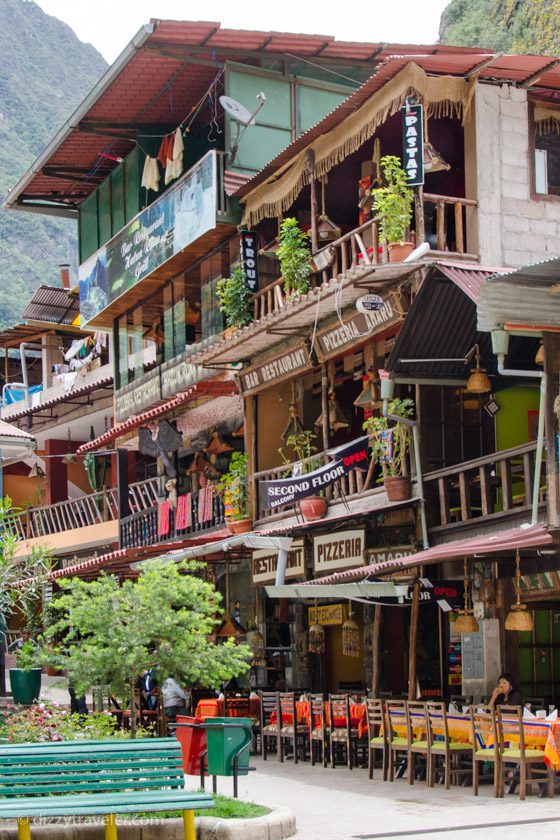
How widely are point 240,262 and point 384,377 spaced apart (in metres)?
6.36

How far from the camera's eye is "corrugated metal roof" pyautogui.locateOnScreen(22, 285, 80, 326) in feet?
130

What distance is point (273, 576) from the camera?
23234 millimetres

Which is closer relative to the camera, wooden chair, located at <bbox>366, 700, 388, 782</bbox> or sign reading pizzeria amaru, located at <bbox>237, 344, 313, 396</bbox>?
wooden chair, located at <bbox>366, 700, 388, 782</bbox>

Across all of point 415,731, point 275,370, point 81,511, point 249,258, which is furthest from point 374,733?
point 81,511

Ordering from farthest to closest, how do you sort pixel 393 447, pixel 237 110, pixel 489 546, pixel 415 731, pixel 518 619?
pixel 237 110, pixel 393 447, pixel 415 731, pixel 518 619, pixel 489 546

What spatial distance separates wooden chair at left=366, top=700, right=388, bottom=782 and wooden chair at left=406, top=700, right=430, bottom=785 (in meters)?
0.53

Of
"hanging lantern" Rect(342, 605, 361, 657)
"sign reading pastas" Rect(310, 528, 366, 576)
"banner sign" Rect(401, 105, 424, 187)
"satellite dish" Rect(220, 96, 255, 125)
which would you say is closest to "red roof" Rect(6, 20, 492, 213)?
"satellite dish" Rect(220, 96, 255, 125)

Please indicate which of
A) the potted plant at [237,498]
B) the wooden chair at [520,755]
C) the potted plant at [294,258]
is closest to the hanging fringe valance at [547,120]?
the potted plant at [294,258]

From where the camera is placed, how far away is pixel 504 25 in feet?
152

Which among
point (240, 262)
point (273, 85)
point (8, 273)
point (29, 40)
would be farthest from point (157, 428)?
point (29, 40)

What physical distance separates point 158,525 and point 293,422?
5387 mm

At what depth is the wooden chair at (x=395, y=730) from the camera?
1644cm

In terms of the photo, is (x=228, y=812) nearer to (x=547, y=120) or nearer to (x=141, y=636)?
(x=141, y=636)

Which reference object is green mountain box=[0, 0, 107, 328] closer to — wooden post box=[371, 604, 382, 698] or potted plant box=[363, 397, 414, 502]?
potted plant box=[363, 397, 414, 502]
